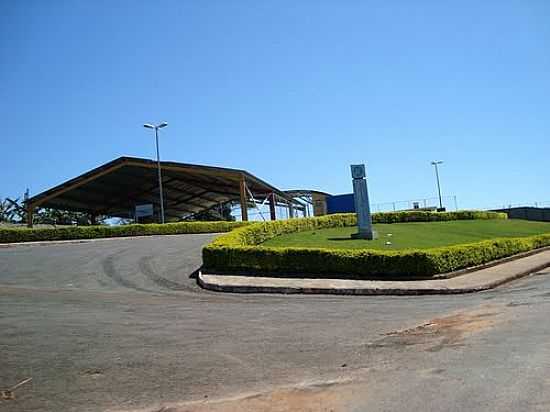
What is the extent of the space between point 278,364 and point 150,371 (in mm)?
1491

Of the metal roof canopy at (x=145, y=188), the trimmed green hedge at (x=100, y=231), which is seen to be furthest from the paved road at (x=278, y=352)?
the metal roof canopy at (x=145, y=188)

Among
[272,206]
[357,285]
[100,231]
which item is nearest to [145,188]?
[272,206]

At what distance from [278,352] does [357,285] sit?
8.97 metres

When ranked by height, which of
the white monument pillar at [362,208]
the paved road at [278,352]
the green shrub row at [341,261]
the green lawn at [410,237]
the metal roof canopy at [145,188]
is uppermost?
the metal roof canopy at [145,188]

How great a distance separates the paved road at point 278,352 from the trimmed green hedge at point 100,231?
21438 mm

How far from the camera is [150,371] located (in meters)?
6.97

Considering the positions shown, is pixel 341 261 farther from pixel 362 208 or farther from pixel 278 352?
pixel 278 352

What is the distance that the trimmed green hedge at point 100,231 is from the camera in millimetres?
34781

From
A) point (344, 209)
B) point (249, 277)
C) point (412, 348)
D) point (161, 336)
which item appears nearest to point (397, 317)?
point (412, 348)

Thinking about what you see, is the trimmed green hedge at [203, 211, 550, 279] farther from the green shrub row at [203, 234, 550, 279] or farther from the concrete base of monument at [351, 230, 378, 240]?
the concrete base of monument at [351, 230, 378, 240]

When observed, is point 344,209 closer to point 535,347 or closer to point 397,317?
point 397,317


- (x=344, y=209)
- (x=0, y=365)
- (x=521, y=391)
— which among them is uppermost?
(x=344, y=209)

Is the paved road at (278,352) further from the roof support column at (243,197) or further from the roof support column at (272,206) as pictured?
the roof support column at (272,206)

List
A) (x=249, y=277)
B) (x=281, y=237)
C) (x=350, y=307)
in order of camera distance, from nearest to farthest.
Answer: (x=350, y=307)
(x=249, y=277)
(x=281, y=237)
